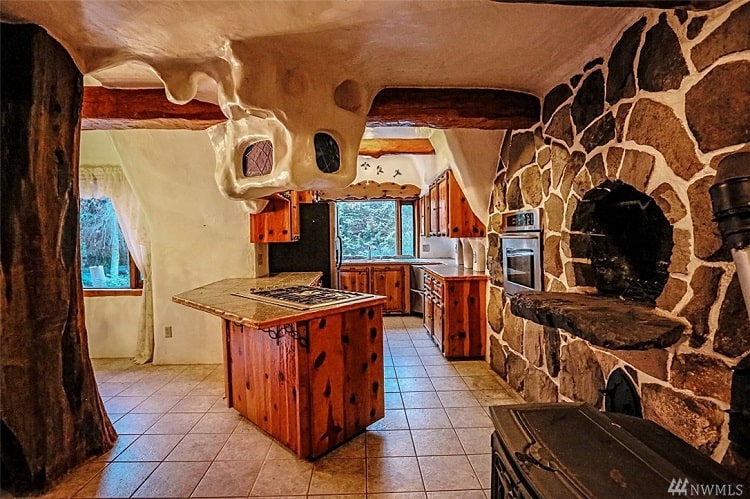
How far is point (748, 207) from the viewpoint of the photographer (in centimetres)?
99

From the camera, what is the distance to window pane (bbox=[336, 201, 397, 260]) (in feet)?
23.2

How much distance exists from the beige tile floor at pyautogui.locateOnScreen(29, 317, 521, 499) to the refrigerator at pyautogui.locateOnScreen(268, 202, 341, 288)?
159 cm

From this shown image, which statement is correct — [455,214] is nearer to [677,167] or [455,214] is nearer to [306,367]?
[306,367]

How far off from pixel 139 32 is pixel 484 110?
6.66 feet

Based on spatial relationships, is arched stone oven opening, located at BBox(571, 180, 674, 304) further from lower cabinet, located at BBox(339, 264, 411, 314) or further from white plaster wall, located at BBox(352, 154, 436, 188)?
white plaster wall, located at BBox(352, 154, 436, 188)

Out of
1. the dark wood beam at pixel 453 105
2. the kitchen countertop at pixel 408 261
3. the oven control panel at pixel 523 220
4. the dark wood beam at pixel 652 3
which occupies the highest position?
the dark wood beam at pixel 453 105

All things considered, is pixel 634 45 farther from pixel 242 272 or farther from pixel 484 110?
pixel 242 272

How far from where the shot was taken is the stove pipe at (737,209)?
1.00 metres

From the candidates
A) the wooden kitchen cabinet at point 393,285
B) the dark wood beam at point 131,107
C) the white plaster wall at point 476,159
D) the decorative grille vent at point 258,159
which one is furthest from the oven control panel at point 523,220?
the wooden kitchen cabinet at point 393,285

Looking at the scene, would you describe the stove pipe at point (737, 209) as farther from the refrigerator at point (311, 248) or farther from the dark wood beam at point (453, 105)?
the refrigerator at point (311, 248)

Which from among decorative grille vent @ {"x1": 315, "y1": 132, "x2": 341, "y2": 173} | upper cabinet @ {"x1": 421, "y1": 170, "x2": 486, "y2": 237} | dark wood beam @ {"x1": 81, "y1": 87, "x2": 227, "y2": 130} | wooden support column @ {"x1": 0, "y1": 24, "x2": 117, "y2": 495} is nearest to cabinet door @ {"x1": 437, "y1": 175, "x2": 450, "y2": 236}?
upper cabinet @ {"x1": 421, "y1": 170, "x2": 486, "y2": 237}

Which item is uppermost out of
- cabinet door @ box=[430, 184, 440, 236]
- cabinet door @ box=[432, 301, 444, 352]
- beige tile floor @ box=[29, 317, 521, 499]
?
cabinet door @ box=[430, 184, 440, 236]
